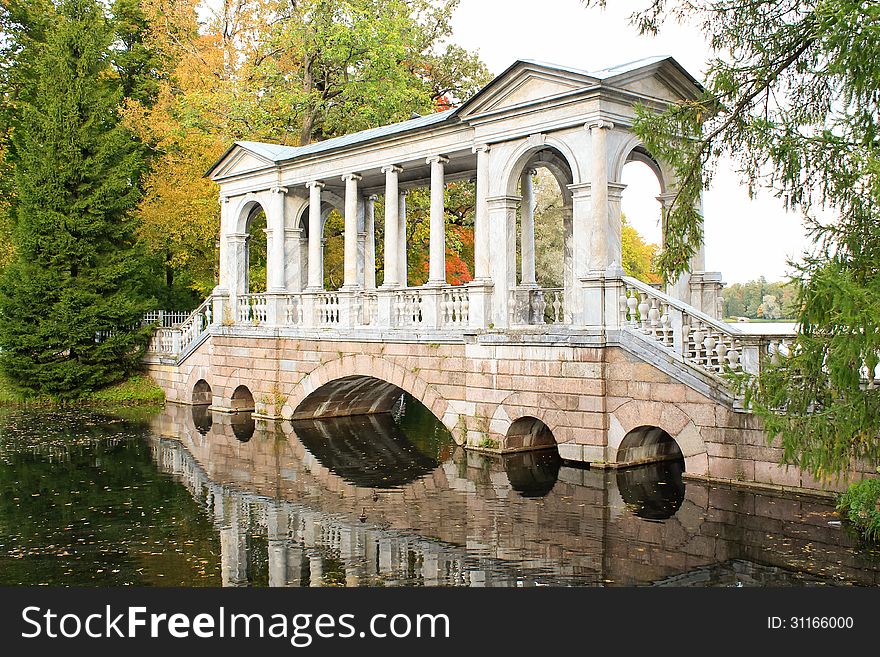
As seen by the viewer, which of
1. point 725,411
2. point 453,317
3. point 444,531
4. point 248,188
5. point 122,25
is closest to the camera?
point 444,531

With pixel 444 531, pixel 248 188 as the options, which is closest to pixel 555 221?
pixel 248 188

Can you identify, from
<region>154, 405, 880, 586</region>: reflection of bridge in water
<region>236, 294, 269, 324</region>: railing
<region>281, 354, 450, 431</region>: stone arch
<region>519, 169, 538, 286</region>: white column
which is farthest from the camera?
<region>236, 294, 269, 324</region>: railing

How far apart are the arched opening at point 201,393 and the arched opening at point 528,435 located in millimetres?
11129

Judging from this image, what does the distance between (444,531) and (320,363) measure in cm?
852

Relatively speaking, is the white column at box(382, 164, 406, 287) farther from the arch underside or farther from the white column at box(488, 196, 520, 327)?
the white column at box(488, 196, 520, 327)

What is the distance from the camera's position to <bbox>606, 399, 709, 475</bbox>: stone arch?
37.3 feet

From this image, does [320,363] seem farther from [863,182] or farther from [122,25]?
[122,25]

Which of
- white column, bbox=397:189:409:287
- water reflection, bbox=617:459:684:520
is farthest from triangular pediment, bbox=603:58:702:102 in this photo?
white column, bbox=397:189:409:287

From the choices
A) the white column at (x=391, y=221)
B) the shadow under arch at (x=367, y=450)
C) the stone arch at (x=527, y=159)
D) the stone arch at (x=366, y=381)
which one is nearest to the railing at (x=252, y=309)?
the stone arch at (x=366, y=381)

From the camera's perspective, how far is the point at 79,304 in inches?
919

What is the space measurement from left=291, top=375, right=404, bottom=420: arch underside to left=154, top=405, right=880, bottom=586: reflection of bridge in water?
12.5 ft

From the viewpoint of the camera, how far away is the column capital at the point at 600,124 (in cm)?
1267

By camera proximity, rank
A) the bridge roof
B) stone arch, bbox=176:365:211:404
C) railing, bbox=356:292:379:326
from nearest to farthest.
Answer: the bridge roof → railing, bbox=356:292:379:326 → stone arch, bbox=176:365:211:404

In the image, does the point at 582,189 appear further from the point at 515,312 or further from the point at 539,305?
the point at 539,305
